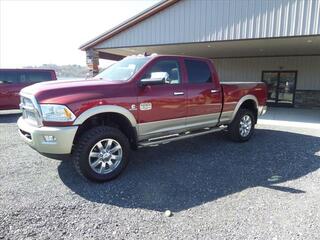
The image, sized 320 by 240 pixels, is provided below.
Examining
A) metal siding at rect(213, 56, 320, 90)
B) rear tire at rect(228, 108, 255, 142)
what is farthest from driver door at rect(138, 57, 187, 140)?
metal siding at rect(213, 56, 320, 90)

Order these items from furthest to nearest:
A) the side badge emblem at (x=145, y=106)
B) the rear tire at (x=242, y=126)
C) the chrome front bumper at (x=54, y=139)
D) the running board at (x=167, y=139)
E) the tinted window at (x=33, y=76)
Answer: the tinted window at (x=33, y=76), the rear tire at (x=242, y=126), the running board at (x=167, y=139), the side badge emblem at (x=145, y=106), the chrome front bumper at (x=54, y=139)

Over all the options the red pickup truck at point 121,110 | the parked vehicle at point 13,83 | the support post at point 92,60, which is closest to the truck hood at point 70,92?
the red pickup truck at point 121,110

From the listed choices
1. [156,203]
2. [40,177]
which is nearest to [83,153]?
[40,177]

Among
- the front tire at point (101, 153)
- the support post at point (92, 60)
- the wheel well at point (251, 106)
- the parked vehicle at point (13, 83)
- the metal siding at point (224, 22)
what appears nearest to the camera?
the front tire at point (101, 153)

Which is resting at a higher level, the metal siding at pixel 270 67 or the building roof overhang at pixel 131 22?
the building roof overhang at pixel 131 22

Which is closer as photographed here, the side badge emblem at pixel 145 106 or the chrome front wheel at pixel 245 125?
the side badge emblem at pixel 145 106

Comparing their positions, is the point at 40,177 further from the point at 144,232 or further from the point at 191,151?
the point at 191,151

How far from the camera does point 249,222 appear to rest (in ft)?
10.1

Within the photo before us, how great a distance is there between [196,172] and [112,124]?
170 cm

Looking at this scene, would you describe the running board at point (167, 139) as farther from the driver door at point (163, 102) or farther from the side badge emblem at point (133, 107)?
the side badge emblem at point (133, 107)

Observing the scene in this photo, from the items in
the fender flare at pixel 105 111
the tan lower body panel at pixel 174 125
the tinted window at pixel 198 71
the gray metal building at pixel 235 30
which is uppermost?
the gray metal building at pixel 235 30

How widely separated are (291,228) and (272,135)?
484cm

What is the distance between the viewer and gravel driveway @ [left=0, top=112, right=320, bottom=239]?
2933mm

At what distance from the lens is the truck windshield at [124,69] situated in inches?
186
